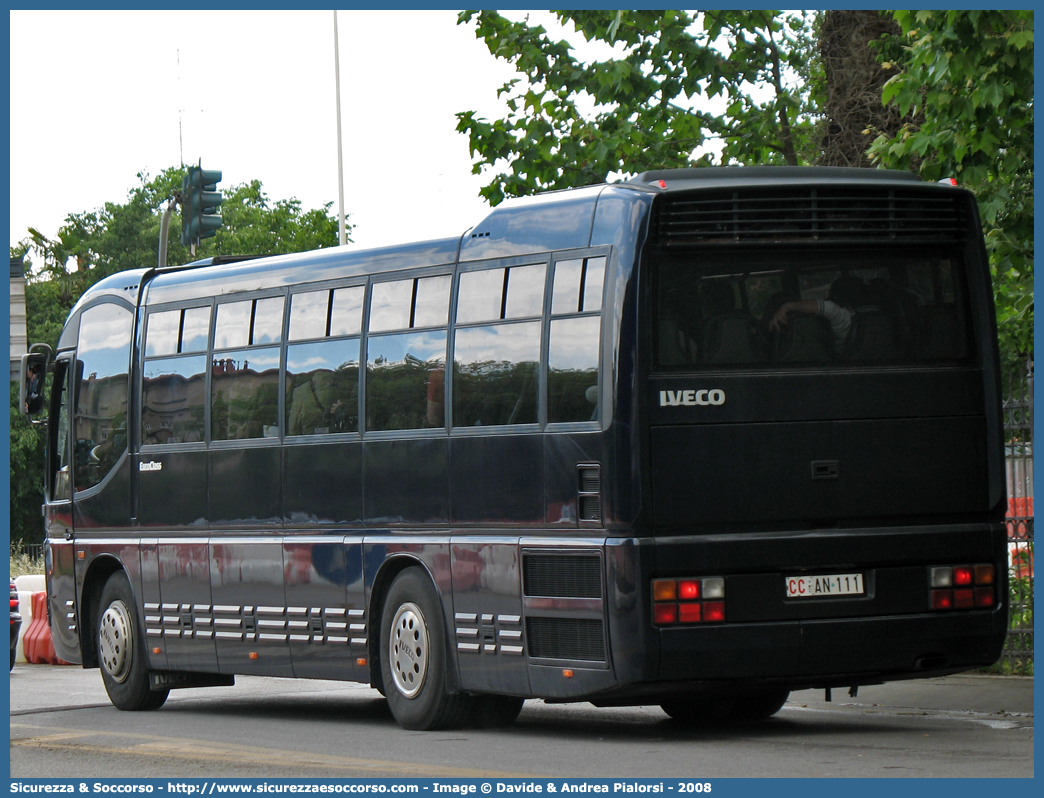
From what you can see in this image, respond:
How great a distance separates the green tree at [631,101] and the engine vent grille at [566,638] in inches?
322

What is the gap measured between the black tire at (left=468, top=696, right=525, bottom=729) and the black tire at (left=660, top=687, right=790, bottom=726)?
1.01 metres

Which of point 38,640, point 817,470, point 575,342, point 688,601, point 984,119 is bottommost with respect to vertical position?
point 38,640

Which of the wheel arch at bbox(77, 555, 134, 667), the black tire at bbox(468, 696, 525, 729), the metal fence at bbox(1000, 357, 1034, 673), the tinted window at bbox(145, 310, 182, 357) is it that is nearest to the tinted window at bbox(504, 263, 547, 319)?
the black tire at bbox(468, 696, 525, 729)

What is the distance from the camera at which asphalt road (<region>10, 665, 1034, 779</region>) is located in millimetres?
10281

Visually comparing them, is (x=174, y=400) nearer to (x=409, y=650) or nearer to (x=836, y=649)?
(x=409, y=650)

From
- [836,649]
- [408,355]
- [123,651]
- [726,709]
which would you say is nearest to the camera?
[836,649]

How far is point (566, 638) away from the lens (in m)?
11.4

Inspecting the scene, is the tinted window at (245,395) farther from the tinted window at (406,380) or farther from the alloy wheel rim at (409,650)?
the alloy wheel rim at (409,650)

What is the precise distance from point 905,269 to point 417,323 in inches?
127

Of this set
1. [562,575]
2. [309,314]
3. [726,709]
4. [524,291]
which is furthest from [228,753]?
[309,314]

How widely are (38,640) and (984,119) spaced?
552 inches

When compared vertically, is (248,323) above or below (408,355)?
above

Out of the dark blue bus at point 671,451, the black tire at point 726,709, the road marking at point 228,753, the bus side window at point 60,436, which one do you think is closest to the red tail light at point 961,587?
the dark blue bus at point 671,451
